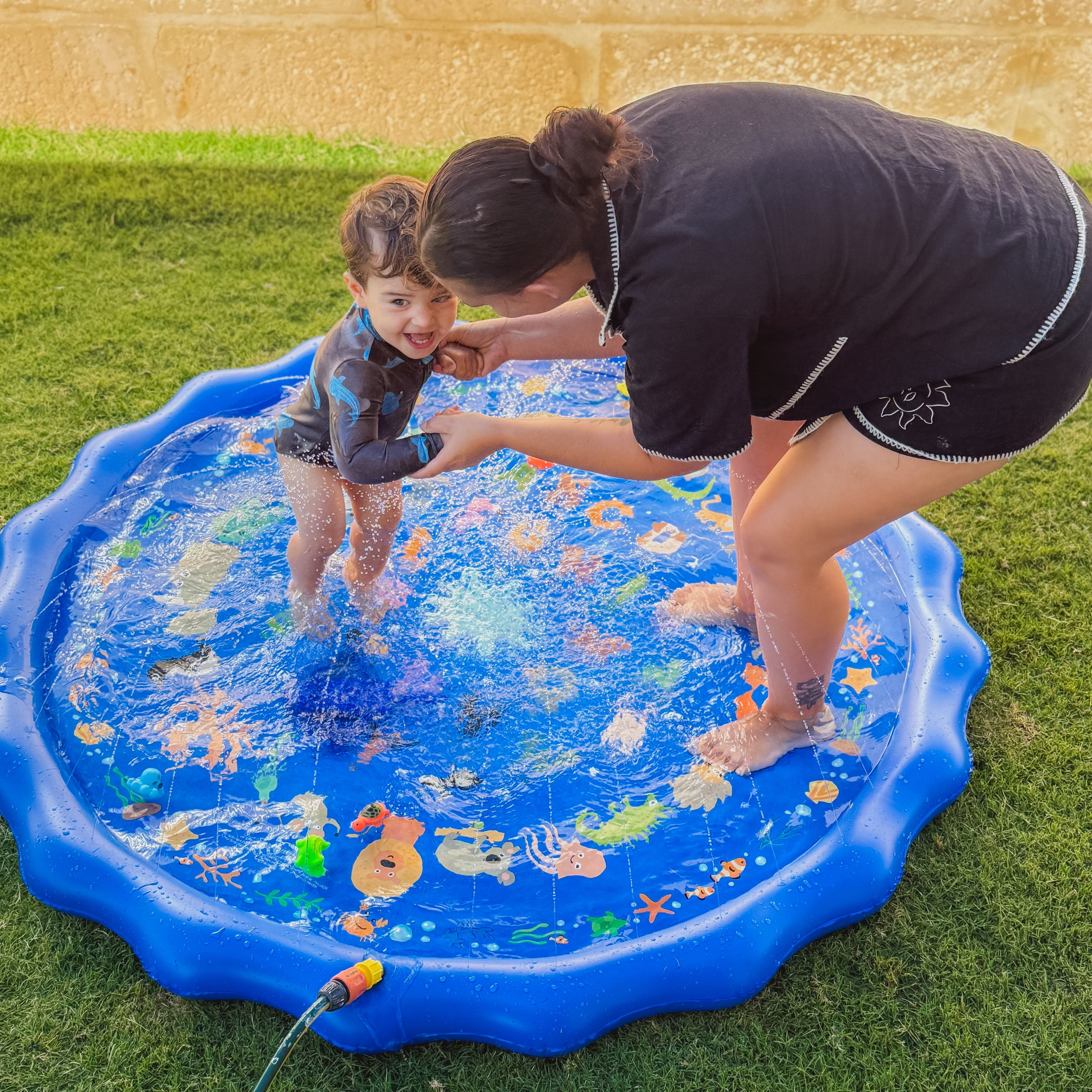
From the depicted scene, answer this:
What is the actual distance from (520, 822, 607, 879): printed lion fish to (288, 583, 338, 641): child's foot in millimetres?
941

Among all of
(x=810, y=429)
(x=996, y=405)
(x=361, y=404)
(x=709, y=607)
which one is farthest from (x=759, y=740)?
(x=361, y=404)

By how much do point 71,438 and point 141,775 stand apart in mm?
1761

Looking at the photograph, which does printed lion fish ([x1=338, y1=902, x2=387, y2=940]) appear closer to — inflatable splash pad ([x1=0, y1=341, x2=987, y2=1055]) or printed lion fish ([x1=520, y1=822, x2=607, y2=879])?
inflatable splash pad ([x1=0, y1=341, x2=987, y2=1055])

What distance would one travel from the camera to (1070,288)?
1950 millimetres

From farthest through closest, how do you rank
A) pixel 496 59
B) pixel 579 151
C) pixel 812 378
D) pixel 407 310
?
pixel 496 59, pixel 407 310, pixel 812 378, pixel 579 151

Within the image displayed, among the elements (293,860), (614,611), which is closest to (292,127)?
(614,611)

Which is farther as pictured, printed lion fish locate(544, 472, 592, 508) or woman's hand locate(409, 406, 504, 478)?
printed lion fish locate(544, 472, 592, 508)

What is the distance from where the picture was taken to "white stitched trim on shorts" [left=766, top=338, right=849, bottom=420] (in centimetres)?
200

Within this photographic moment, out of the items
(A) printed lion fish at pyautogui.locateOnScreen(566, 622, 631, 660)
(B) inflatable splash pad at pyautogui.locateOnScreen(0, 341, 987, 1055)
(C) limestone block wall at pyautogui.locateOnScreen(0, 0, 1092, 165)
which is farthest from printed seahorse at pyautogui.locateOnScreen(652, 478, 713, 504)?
(C) limestone block wall at pyautogui.locateOnScreen(0, 0, 1092, 165)

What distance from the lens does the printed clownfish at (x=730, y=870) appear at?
2576 mm

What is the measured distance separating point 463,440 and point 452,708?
0.99m

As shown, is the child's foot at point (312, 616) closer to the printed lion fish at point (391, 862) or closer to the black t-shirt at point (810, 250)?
the printed lion fish at point (391, 862)

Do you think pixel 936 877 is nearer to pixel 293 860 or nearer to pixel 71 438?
pixel 293 860

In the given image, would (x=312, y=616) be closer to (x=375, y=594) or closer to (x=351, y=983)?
(x=375, y=594)
